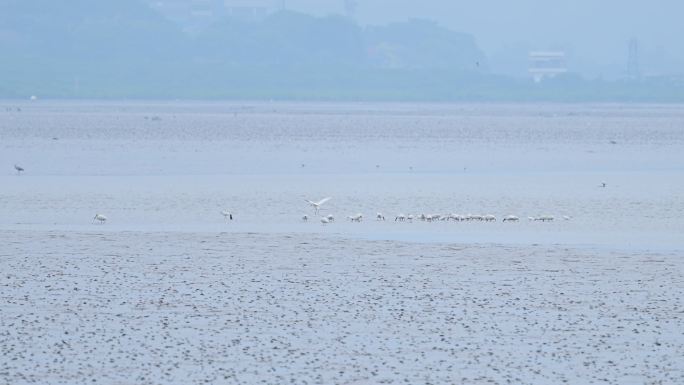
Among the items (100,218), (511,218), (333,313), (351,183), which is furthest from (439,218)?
(333,313)

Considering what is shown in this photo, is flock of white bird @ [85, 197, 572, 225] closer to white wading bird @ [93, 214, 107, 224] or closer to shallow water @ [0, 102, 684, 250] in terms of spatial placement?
shallow water @ [0, 102, 684, 250]

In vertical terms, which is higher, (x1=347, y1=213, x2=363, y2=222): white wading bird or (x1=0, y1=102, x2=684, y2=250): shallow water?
(x1=347, y1=213, x2=363, y2=222): white wading bird

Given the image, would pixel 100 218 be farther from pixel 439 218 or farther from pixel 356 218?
pixel 439 218

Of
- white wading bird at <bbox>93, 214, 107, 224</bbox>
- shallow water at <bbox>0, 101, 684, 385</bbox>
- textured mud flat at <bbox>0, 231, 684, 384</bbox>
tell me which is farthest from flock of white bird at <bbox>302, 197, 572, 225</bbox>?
textured mud flat at <bbox>0, 231, 684, 384</bbox>

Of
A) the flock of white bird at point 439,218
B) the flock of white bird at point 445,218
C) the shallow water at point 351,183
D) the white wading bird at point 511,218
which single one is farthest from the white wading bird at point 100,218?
the white wading bird at point 511,218

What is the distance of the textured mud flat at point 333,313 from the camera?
14.5 metres

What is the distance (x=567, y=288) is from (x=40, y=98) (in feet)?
546

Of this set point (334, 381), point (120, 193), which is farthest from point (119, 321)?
point (120, 193)

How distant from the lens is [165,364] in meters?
14.5

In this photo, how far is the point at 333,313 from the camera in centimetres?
1730

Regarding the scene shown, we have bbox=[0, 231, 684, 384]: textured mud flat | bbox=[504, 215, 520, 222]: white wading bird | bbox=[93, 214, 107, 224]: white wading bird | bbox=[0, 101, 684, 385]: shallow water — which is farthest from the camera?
bbox=[504, 215, 520, 222]: white wading bird

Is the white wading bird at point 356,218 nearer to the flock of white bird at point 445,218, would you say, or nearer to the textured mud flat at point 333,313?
the flock of white bird at point 445,218

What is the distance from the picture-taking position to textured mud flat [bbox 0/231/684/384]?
14.5 metres

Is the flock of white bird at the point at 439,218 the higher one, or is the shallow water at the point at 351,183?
the flock of white bird at the point at 439,218
